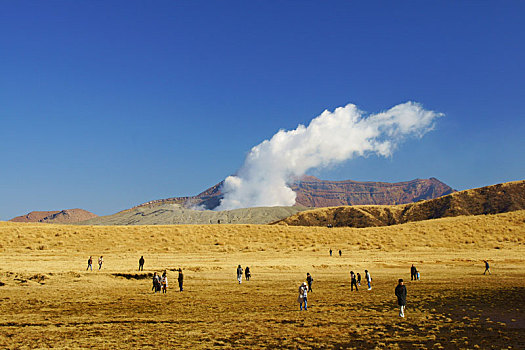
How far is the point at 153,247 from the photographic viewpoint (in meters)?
72.1

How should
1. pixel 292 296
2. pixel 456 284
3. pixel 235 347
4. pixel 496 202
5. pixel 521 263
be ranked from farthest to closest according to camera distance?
pixel 496 202, pixel 521 263, pixel 456 284, pixel 292 296, pixel 235 347

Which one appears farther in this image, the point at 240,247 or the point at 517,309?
the point at 240,247

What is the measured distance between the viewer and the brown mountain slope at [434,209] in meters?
153

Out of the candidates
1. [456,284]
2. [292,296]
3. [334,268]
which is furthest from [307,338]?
[334,268]

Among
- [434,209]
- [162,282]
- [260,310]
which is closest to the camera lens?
[260,310]

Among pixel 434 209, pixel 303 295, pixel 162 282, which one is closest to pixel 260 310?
pixel 303 295

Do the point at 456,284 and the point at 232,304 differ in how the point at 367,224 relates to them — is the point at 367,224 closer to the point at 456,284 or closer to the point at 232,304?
the point at 456,284

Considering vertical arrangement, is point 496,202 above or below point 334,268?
above

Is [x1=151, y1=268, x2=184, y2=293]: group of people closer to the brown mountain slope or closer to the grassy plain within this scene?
the grassy plain

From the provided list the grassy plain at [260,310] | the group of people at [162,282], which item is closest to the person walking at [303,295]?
the grassy plain at [260,310]

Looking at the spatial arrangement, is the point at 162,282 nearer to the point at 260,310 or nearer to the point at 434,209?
the point at 260,310

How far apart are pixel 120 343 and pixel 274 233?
72087 millimetres

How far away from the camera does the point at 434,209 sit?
538 ft

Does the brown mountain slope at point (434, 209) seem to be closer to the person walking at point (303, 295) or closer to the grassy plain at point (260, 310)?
the grassy plain at point (260, 310)
